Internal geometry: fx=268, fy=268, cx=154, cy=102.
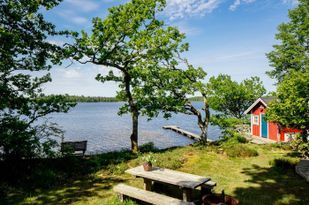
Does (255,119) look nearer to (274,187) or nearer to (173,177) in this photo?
(274,187)

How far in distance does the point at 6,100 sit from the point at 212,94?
55.1ft

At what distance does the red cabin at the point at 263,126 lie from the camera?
96.1 feet

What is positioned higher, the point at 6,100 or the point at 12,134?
the point at 6,100

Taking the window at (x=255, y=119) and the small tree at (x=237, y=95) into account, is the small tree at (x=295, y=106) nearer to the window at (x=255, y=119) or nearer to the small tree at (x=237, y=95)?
the window at (x=255, y=119)

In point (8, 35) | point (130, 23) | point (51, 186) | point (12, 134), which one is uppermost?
point (130, 23)

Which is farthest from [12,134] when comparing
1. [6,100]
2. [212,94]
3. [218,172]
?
[212,94]

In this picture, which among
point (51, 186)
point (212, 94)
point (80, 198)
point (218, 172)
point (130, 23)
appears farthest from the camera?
point (212, 94)

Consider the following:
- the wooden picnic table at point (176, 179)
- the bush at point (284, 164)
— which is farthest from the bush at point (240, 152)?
the wooden picnic table at point (176, 179)

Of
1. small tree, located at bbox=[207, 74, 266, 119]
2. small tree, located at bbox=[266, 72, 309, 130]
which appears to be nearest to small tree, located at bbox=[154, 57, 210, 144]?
small tree, located at bbox=[266, 72, 309, 130]

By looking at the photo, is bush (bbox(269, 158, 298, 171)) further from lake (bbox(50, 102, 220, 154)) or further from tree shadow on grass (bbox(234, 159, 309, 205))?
lake (bbox(50, 102, 220, 154))

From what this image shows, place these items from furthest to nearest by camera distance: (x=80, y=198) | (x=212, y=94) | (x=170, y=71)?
1. (x=212, y=94)
2. (x=170, y=71)
3. (x=80, y=198)

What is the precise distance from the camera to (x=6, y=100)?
1238 cm

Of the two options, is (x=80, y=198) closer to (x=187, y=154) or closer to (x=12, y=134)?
(x=12, y=134)

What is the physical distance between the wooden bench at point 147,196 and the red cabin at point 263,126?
23.7 metres
